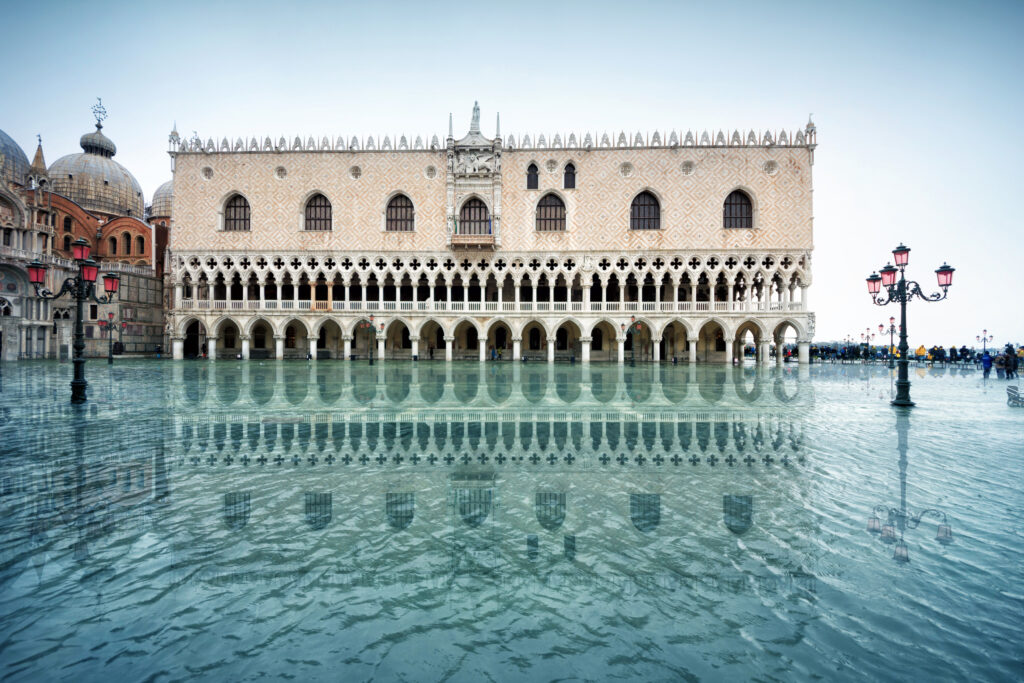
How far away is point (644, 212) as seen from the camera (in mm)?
33125

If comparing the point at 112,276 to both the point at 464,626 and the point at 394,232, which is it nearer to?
the point at 394,232

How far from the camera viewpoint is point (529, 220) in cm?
3291

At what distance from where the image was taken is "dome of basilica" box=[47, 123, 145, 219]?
4131cm

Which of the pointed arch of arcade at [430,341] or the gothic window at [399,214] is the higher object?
the gothic window at [399,214]

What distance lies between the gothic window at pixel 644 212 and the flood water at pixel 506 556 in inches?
1085

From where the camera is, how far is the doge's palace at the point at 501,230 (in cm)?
3203

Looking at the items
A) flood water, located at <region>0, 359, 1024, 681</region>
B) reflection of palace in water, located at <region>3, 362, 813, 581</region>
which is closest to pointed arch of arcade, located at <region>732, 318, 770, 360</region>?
reflection of palace in water, located at <region>3, 362, 813, 581</region>

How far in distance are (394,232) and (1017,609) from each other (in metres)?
33.6

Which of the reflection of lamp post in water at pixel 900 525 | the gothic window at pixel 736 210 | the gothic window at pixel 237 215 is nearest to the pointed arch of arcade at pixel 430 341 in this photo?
the gothic window at pixel 237 215

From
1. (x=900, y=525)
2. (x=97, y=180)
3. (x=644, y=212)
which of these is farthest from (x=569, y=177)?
(x=97, y=180)

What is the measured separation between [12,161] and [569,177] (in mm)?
39622

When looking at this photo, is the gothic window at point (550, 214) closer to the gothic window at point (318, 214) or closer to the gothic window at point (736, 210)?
the gothic window at point (736, 210)

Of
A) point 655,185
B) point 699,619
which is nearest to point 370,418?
point 699,619

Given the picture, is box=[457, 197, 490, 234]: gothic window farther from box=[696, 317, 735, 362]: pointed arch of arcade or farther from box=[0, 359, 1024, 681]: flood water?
box=[0, 359, 1024, 681]: flood water
